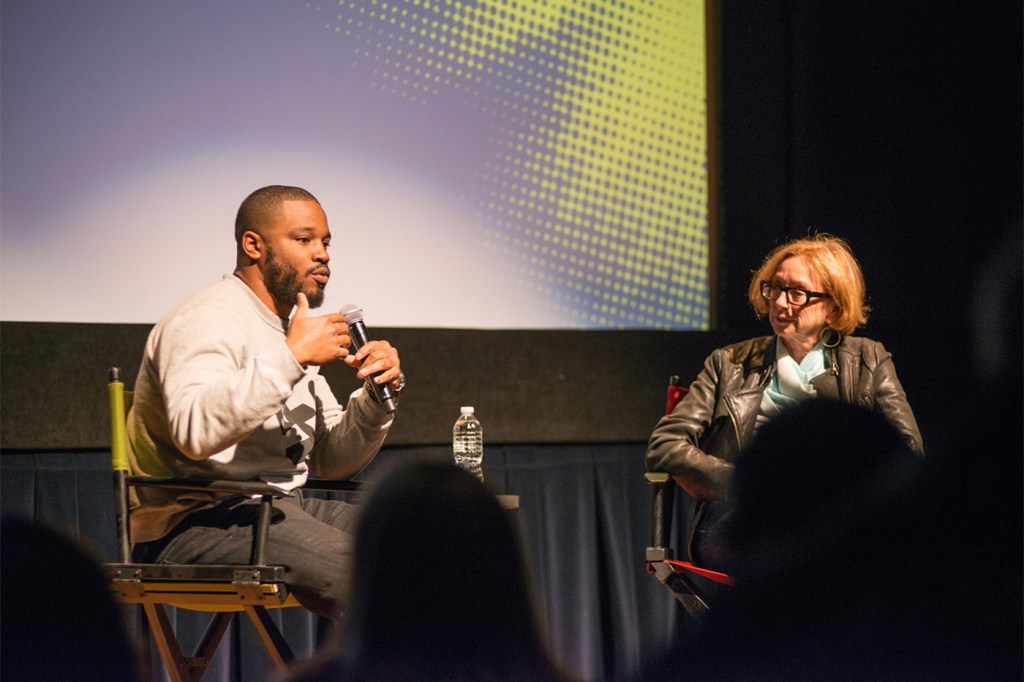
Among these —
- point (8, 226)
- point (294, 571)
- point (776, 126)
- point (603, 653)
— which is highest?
point (776, 126)

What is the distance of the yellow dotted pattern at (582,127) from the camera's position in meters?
3.56

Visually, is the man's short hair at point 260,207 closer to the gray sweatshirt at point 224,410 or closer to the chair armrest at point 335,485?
the gray sweatshirt at point 224,410

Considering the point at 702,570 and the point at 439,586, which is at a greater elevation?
the point at 439,586

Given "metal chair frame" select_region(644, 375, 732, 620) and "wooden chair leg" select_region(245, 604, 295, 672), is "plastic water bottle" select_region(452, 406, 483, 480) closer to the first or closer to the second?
"metal chair frame" select_region(644, 375, 732, 620)

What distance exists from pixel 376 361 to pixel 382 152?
1.44 meters

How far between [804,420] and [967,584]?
0.38 ft

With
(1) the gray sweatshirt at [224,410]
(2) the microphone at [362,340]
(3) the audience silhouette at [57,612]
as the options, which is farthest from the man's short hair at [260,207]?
(3) the audience silhouette at [57,612]

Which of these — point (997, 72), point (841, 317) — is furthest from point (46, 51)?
point (997, 72)

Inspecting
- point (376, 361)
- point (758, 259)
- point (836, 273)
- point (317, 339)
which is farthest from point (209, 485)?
point (758, 259)

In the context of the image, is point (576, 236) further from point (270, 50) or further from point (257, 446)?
point (257, 446)

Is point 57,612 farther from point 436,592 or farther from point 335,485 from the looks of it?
point 335,485

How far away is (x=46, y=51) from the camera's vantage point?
316cm

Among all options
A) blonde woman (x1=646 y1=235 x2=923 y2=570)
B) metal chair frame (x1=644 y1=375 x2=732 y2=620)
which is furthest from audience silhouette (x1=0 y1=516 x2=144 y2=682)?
blonde woman (x1=646 y1=235 x2=923 y2=570)

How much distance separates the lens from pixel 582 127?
378 centimetres
